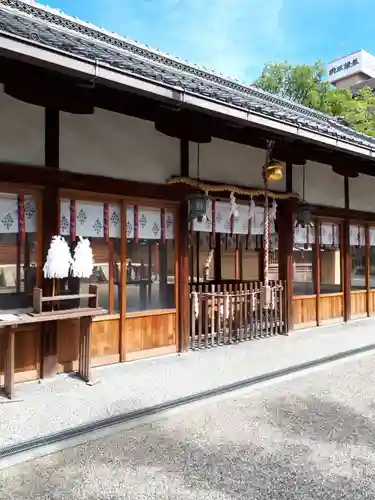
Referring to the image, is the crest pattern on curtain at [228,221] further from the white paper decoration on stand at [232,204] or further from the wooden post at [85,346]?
the wooden post at [85,346]

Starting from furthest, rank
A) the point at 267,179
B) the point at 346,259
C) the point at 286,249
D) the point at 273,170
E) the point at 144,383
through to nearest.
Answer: the point at 346,259
the point at 286,249
the point at 267,179
the point at 273,170
the point at 144,383

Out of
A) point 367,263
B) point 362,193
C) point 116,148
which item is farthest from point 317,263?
point 116,148

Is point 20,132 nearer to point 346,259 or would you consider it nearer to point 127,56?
point 127,56

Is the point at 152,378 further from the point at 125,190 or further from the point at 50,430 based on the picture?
the point at 125,190

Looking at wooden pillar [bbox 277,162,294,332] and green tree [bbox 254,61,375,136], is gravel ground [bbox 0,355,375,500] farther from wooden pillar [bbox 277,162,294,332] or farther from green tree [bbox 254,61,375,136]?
green tree [bbox 254,61,375,136]

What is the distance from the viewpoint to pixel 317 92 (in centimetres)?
2206

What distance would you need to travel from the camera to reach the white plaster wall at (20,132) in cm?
489

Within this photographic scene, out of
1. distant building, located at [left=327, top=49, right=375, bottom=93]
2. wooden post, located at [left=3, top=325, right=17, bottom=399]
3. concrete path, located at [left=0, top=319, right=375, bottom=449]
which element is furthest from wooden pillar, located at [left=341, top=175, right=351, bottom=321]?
distant building, located at [left=327, top=49, right=375, bottom=93]

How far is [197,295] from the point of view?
6.92 metres

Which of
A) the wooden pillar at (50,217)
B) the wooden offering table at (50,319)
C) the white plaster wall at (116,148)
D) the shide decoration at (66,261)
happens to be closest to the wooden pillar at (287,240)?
the white plaster wall at (116,148)

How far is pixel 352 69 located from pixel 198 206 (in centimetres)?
6161

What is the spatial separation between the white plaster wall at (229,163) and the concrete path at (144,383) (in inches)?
114

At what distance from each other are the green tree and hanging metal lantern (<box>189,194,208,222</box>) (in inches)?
632

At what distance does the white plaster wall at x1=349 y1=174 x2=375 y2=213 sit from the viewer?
9734 mm
